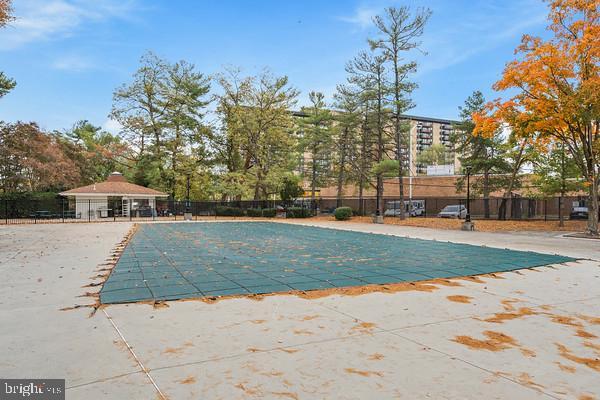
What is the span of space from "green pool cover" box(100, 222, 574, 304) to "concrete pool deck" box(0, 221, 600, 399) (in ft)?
2.39

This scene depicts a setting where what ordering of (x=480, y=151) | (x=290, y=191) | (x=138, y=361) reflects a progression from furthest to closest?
(x=290, y=191) → (x=480, y=151) → (x=138, y=361)

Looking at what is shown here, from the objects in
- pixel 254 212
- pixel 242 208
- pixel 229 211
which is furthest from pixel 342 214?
pixel 229 211

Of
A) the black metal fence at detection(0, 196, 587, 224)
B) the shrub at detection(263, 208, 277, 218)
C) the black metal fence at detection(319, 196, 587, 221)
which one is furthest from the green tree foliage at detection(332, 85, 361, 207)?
the shrub at detection(263, 208, 277, 218)

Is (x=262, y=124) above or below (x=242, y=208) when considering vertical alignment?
above

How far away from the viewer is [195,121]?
125ft

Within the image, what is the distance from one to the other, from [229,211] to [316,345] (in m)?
32.7

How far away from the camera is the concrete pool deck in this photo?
110 inches

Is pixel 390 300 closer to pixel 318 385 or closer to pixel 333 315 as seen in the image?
pixel 333 315

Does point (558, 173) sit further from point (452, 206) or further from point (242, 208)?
point (242, 208)

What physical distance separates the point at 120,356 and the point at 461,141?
31.3 metres

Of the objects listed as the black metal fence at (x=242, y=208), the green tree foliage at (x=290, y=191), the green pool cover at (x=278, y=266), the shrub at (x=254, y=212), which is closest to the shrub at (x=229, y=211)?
the black metal fence at (x=242, y=208)

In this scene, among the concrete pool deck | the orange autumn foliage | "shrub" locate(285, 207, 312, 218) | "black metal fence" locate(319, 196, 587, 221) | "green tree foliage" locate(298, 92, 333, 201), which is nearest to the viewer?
the concrete pool deck

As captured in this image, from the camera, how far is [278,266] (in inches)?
312

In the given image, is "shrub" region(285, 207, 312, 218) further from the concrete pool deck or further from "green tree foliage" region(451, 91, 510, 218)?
the concrete pool deck
